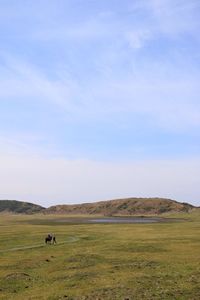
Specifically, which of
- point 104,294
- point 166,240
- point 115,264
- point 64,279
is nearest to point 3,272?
point 64,279

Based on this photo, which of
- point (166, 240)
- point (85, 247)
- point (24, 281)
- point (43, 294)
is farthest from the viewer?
point (166, 240)

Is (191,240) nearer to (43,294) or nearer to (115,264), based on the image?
(115,264)

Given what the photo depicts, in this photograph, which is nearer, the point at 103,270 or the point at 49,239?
the point at 103,270

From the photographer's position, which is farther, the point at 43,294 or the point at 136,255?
the point at 136,255

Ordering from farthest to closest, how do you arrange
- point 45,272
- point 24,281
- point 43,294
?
1. point 45,272
2. point 24,281
3. point 43,294

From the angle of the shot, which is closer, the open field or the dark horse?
the open field

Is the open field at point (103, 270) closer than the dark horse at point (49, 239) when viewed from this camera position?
Yes

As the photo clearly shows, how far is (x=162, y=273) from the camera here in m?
39.4

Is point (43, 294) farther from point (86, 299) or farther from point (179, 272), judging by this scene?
point (179, 272)

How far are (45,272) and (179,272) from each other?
40.2ft

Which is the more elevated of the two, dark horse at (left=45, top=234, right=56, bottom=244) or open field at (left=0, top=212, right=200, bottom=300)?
dark horse at (left=45, top=234, right=56, bottom=244)

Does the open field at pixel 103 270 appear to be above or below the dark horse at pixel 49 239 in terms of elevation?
below

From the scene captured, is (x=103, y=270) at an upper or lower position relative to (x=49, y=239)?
lower

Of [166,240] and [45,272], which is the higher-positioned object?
[166,240]
